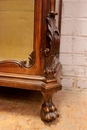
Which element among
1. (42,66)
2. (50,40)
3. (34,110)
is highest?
(50,40)

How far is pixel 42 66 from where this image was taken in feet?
2.31

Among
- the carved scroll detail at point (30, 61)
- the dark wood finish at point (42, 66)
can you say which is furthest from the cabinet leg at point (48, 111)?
the carved scroll detail at point (30, 61)

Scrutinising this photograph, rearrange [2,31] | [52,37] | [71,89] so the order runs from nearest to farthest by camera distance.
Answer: [52,37] → [2,31] → [71,89]

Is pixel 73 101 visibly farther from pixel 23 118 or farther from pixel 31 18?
pixel 31 18

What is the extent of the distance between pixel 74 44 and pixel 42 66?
0.39 meters

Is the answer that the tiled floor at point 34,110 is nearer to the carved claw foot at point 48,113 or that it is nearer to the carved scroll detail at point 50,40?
the carved claw foot at point 48,113

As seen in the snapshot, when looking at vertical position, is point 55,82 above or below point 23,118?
above

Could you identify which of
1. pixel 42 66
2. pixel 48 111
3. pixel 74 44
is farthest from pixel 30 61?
pixel 74 44

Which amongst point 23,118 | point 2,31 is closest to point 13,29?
point 2,31

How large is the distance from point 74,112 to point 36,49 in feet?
1.10

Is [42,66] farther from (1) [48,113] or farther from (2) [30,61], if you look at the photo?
(1) [48,113]

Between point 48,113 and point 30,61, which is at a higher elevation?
point 30,61

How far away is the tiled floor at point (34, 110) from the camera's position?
0.68m

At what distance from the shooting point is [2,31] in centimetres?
75
